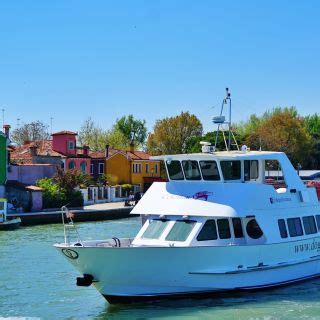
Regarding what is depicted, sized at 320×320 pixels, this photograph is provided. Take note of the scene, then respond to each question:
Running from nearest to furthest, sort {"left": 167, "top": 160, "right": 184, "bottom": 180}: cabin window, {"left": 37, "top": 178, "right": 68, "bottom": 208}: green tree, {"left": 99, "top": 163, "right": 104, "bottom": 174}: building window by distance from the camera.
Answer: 1. {"left": 167, "top": 160, "right": 184, "bottom": 180}: cabin window
2. {"left": 37, "top": 178, "right": 68, "bottom": 208}: green tree
3. {"left": 99, "top": 163, "right": 104, "bottom": 174}: building window

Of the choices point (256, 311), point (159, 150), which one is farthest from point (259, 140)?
point (256, 311)

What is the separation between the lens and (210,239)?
1734 centimetres

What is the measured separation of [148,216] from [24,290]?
4.18 metres

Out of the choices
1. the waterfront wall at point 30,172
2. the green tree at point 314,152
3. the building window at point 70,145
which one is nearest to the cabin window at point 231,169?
the waterfront wall at point 30,172

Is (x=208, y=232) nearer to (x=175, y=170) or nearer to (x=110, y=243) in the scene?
(x=175, y=170)

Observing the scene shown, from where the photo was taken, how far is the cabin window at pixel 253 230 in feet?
59.1

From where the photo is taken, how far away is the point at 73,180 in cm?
5153

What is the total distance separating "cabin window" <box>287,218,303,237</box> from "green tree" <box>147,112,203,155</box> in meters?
57.9

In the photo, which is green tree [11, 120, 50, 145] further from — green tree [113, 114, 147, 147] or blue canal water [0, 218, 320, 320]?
blue canal water [0, 218, 320, 320]

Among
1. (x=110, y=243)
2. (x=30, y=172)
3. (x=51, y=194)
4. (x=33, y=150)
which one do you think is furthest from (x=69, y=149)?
(x=110, y=243)

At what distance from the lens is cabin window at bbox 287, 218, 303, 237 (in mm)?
19172

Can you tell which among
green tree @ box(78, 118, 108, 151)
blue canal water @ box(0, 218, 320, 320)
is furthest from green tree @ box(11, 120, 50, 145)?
blue canal water @ box(0, 218, 320, 320)

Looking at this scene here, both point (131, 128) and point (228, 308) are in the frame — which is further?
point (131, 128)

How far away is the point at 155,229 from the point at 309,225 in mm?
5166
